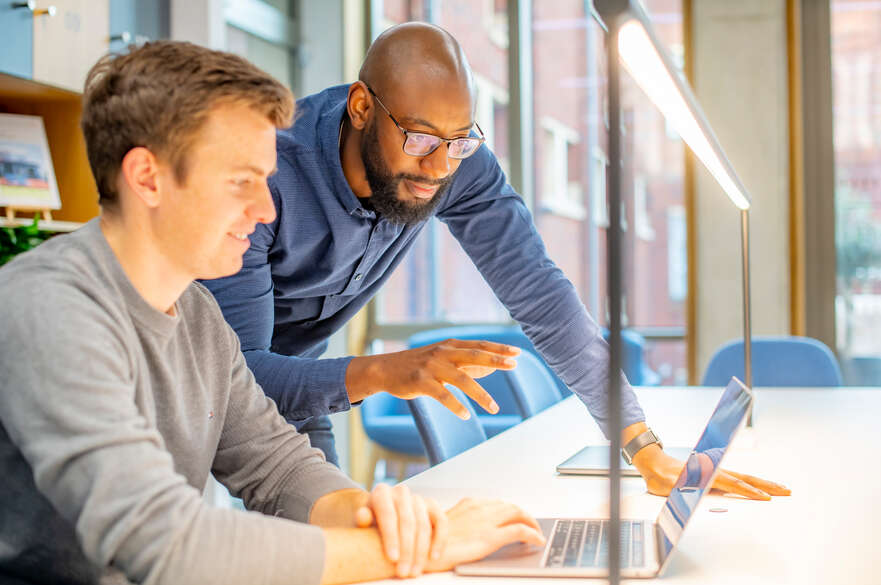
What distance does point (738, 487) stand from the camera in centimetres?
144

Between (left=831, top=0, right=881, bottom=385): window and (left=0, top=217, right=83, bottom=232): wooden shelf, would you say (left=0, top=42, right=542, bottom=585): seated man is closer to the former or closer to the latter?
(left=0, top=217, right=83, bottom=232): wooden shelf

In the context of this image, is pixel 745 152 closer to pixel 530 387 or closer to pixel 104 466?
pixel 530 387

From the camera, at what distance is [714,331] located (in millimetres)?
4562

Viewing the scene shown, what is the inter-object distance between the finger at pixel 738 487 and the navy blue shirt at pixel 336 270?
194 millimetres

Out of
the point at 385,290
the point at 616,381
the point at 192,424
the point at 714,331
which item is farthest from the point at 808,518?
the point at 385,290

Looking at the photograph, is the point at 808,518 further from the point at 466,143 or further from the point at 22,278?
the point at 22,278

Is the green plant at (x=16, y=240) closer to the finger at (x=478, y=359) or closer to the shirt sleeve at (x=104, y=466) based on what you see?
the finger at (x=478, y=359)

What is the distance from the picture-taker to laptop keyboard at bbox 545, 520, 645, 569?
3.41 feet

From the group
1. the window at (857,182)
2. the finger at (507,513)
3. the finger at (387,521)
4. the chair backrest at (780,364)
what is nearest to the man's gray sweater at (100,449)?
the finger at (387,521)

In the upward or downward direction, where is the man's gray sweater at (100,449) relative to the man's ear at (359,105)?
downward

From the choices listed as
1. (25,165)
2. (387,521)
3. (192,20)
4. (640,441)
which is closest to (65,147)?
(25,165)

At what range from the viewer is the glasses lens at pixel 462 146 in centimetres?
162

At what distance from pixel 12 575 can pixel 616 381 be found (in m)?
0.67

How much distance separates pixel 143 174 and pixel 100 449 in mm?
335
